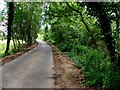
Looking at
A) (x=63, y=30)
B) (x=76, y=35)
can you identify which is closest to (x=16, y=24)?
(x=63, y=30)

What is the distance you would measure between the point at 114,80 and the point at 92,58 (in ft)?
20.5

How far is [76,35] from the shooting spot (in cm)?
3756

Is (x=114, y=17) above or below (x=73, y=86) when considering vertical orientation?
above

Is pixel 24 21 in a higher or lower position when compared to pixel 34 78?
higher

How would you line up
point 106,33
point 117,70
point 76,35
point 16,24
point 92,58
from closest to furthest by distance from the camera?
point 117,70 < point 106,33 < point 92,58 < point 76,35 < point 16,24

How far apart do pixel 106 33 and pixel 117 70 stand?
2.04 m

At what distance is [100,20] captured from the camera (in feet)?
40.2

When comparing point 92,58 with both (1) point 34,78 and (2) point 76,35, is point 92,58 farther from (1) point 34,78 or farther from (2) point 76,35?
(2) point 76,35

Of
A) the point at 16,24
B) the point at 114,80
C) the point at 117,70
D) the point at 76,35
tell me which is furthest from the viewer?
the point at 16,24

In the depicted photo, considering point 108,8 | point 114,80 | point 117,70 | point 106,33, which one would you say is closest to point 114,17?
point 108,8

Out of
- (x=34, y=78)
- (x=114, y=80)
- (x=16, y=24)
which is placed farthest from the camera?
(x=16, y=24)

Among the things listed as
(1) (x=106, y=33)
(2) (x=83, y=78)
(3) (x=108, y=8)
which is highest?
(3) (x=108, y=8)

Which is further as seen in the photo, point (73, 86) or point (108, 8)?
point (108, 8)

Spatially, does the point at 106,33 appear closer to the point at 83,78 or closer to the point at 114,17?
the point at 114,17
